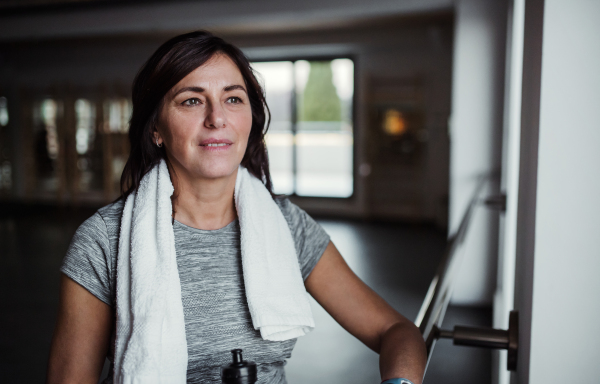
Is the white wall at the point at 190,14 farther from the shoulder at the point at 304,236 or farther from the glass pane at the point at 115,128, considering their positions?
the shoulder at the point at 304,236

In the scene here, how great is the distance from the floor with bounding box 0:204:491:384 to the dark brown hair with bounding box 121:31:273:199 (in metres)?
2.03

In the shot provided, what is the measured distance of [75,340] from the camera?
1180 millimetres

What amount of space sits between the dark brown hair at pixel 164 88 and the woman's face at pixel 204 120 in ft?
A: 0.07

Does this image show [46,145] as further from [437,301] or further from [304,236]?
[437,301]

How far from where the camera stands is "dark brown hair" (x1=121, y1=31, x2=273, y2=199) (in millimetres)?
1285

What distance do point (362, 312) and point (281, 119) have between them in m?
7.92

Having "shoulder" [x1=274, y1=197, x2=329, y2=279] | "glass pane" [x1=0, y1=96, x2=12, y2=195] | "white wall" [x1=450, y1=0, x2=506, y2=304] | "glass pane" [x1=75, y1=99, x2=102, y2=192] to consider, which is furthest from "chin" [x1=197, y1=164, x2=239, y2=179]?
"glass pane" [x1=0, y1=96, x2=12, y2=195]

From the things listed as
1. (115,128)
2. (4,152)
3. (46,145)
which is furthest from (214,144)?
(4,152)

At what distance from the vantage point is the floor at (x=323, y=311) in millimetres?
3174

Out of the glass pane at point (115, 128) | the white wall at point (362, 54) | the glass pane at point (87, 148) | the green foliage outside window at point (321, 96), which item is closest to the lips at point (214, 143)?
the white wall at point (362, 54)

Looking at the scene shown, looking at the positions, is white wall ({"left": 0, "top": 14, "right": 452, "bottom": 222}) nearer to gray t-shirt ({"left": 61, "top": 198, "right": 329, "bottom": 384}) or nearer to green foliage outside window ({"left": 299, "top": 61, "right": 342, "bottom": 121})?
green foliage outside window ({"left": 299, "top": 61, "right": 342, "bottom": 121})

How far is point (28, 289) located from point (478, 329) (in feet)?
15.9

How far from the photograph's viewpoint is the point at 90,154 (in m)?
10.1

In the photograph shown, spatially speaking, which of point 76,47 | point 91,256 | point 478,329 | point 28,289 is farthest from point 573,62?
point 76,47
